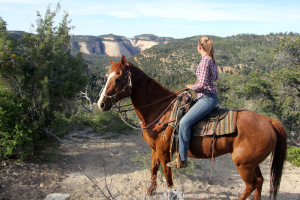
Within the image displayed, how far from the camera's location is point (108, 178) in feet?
16.8

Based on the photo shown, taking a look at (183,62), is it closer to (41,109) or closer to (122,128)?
(122,128)

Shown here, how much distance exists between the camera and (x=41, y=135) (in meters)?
5.34

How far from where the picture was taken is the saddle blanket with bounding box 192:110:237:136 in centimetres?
327

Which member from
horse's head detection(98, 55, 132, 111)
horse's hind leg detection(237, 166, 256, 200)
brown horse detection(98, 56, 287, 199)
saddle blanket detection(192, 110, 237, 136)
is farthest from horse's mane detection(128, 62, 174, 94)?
horse's hind leg detection(237, 166, 256, 200)

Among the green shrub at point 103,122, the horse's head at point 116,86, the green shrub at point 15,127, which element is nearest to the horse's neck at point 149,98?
the horse's head at point 116,86

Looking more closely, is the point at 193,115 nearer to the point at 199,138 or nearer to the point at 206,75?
the point at 199,138

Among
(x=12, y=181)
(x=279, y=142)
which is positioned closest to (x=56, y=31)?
(x=12, y=181)

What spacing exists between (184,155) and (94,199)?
2.18m

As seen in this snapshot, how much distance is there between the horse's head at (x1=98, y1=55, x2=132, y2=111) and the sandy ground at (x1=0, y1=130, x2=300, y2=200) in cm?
125

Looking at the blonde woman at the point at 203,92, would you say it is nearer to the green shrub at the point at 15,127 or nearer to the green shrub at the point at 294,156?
the green shrub at the point at 15,127

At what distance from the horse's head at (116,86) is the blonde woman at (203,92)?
108cm

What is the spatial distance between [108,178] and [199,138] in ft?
9.44

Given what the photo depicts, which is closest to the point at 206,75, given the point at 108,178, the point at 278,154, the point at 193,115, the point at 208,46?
the point at 208,46

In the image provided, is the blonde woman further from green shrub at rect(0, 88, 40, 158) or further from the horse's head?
green shrub at rect(0, 88, 40, 158)
